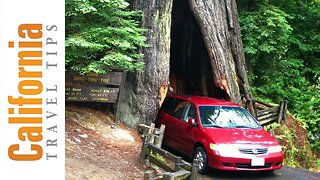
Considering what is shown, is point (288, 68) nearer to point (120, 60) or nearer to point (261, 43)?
point (261, 43)

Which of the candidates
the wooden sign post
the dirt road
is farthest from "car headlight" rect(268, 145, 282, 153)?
the wooden sign post

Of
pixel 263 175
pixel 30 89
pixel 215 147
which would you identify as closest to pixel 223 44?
pixel 263 175

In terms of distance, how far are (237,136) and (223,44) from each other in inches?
241

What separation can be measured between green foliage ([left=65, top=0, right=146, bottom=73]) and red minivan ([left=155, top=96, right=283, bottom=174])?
216cm

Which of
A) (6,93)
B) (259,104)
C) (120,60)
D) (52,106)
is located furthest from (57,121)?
(259,104)

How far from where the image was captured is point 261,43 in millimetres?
19625

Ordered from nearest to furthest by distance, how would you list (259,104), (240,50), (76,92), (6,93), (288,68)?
(6,93) < (76,92) < (240,50) < (259,104) < (288,68)

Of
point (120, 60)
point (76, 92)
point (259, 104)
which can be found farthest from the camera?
point (259, 104)

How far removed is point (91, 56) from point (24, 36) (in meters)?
6.88

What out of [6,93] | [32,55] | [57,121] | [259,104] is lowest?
[259,104]

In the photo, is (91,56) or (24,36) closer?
(24,36)

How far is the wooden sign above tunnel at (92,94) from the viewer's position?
38.7 feet

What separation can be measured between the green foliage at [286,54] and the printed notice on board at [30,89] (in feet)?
52.5

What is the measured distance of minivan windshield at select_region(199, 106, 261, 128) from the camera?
10.5m
